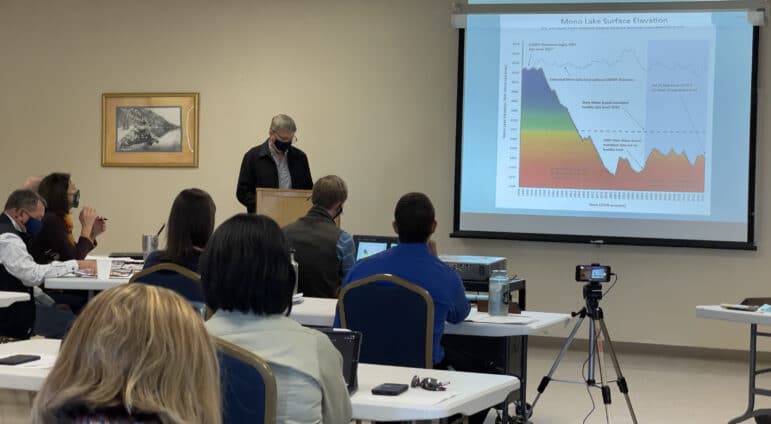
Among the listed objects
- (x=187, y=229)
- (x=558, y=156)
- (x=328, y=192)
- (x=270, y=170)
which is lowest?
(x=187, y=229)

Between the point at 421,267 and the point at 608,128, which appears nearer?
the point at 421,267

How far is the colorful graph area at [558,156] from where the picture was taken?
739cm

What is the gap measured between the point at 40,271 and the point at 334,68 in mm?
3573

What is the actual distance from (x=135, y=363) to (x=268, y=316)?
0.98 m

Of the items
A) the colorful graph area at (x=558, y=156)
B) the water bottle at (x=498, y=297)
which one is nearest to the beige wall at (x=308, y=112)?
the colorful graph area at (x=558, y=156)

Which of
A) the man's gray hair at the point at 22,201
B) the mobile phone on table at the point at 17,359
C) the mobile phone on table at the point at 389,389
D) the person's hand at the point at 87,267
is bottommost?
the mobile phone on table at the point at 389,389

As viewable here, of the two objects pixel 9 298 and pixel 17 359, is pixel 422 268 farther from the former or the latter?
pixel 9 298

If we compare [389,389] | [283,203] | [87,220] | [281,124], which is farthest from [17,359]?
[281,124]

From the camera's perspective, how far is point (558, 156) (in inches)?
297

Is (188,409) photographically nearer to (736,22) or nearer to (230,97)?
(736,22)

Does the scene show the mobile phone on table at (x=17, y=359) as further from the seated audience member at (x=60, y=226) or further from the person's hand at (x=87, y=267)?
the seated audience member at (x=60, y=226)

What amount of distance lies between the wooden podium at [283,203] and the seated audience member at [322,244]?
3.60 ft

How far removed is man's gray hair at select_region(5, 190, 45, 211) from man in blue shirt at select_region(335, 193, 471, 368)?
2.24 meters

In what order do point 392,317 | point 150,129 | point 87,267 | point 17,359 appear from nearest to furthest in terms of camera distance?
1. point 17,359
2. point 392,317
3. point 87,267
4. point 150,129
